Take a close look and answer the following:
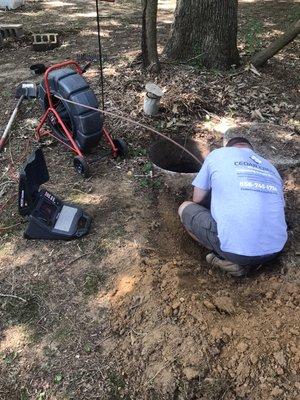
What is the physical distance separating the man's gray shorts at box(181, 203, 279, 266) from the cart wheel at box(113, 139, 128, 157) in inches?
52.8

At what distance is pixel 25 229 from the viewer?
413cm

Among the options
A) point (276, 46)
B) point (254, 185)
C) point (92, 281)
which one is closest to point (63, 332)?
point (92, 281)

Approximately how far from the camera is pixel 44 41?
8680 mm

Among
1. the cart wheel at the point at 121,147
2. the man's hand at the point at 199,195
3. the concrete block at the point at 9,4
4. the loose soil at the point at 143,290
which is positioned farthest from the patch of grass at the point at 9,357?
the concrete block at the point at 9,4

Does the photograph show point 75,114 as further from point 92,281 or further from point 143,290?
point 143,290

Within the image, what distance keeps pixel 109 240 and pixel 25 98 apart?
3437mm

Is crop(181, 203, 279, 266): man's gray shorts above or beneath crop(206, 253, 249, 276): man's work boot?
above

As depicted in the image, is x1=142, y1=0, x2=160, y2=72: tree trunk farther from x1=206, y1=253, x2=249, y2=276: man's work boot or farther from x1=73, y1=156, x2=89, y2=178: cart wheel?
x1=206, y1=253, x2=249, y2=276: man's work boot

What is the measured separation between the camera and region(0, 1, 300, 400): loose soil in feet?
9.55

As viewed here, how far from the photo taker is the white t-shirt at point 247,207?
3.48 m

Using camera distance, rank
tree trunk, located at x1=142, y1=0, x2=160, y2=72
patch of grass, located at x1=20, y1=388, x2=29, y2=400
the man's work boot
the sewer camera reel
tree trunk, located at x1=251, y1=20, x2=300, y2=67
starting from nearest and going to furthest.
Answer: patch of grass, located at x1=20, y1=388, x2=29, y2=400 < the man's work boot < the sewer camera reel < tree trunk, located at x1=142, y1=0, x2=160, y2=72 < tree trunk, located at x1=251, y1=20, x2=300, y2=67

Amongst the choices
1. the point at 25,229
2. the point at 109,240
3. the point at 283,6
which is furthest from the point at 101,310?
the point at 283,6

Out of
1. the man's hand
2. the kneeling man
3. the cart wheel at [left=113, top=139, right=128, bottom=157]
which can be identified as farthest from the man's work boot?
the cart wheel at [left=113, top=139, right=128, bottom=157]

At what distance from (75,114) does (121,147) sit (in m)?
0.73
